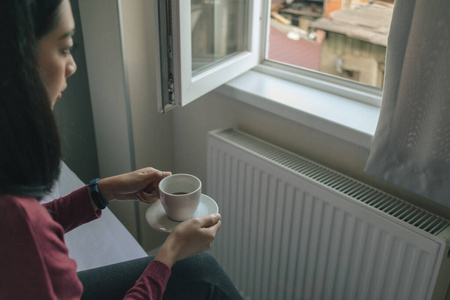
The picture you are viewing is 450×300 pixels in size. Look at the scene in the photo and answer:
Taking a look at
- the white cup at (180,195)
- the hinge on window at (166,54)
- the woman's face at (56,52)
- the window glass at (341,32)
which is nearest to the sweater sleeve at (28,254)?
the woman's face at (56,52)

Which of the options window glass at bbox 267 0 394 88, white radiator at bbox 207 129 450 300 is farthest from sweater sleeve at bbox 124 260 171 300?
window glass at bbox 267 0 394 88

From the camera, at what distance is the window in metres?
1.07

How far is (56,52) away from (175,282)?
575mm

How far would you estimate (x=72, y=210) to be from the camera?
101cm

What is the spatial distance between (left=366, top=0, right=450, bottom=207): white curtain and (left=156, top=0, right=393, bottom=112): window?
1.08 ft

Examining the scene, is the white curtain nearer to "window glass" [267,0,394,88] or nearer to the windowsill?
the windowsill

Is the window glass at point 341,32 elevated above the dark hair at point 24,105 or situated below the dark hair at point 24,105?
below

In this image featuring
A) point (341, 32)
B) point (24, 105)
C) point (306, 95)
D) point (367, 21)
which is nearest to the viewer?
point (24, 105)

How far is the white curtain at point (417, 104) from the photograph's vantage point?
2.77 feet

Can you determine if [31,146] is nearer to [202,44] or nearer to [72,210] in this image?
[72,210]

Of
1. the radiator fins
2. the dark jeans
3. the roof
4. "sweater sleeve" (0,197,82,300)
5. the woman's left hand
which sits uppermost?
the roof

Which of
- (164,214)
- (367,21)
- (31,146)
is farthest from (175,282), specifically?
(367,21)

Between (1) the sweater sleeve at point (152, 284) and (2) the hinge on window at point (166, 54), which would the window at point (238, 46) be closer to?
(2) the hinge on window at point (166, 54)

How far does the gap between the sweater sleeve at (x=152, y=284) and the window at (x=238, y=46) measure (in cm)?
43
